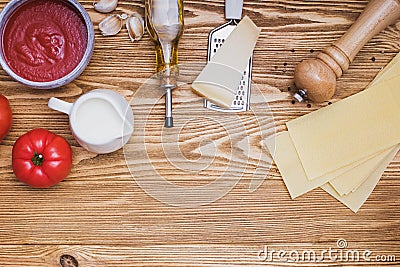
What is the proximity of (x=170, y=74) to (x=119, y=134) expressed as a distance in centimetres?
16

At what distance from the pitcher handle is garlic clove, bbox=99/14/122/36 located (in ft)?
0.56

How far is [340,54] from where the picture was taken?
1.24 metres

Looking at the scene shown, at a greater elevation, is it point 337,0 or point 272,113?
point 337,0

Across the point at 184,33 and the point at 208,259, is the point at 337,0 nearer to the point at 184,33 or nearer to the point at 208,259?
the point at 184,33

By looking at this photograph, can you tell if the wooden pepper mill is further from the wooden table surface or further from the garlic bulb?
the garlic bulb

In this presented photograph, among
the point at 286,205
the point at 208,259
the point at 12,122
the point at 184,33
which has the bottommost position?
the point at 208,259

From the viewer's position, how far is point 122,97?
125cm

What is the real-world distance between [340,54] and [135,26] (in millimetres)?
415

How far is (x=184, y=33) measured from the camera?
1.30 metres

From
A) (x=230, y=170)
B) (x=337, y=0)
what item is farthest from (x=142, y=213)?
(x=337, y=0)

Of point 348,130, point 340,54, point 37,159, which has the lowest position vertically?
point 37,159

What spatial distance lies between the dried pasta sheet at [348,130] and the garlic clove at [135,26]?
0.36m

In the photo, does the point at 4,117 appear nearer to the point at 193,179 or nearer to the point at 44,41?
the point at 44,41

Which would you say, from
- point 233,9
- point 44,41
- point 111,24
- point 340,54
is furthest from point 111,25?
point 340,54
